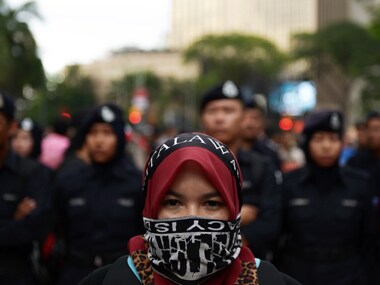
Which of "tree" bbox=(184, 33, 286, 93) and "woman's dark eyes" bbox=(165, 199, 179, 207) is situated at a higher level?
"woman's dark eyes" bbox=(165, 199, 179, 207)

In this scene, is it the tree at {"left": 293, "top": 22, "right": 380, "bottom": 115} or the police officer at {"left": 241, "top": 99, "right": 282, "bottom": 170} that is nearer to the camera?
the police officer at {"left": 241, "top": 99, "right": 282, "bottom": 170}

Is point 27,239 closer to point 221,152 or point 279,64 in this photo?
point 221,152

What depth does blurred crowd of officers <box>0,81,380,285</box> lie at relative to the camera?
5.38m

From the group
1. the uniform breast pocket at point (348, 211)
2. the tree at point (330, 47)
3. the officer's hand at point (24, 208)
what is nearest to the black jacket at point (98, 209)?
the officer's hand at point (24, 208)

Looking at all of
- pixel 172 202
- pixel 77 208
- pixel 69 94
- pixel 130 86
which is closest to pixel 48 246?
pixel 77 208

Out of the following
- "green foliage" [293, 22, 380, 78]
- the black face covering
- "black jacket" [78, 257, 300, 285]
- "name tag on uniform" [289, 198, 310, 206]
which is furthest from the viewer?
"green foliage" [293, 22, 380, 78]

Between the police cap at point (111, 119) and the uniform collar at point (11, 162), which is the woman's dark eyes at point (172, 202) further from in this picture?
the police cap at point (111, 119)

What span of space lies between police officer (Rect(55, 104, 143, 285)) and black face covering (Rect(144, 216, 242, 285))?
2822 millimetres

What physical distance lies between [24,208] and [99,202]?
0.55m

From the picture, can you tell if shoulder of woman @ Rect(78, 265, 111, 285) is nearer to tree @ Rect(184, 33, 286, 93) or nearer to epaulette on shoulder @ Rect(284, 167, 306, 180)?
epaulette on shoulder @ Rect(284, 167, 306, 180)

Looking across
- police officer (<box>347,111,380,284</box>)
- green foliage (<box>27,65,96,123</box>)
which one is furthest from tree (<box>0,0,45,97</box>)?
green foliage (<box>27,65,96,123</box>)

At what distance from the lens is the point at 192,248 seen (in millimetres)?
2688

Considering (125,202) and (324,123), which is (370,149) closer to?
(324,123)

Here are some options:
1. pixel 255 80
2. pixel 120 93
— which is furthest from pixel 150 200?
pixel 120 93
